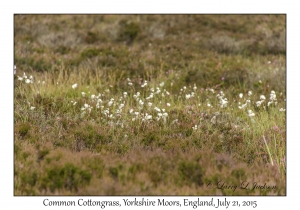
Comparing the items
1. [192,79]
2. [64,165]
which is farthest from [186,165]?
[192,79]

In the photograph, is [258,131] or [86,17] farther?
[86,17]

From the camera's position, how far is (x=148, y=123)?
6316mm

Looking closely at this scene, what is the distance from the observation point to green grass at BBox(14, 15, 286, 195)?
4.22m

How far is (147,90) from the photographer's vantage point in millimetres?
9000

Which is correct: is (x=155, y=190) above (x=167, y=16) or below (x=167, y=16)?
below

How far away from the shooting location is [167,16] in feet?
64.8

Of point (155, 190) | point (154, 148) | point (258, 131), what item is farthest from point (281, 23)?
point (155, 190)

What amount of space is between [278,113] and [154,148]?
3.45 metres

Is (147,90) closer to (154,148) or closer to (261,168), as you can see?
(154,148)

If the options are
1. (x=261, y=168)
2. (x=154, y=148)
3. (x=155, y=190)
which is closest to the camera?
(x=155, y=190)

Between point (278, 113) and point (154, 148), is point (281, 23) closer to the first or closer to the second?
point (278, 113)

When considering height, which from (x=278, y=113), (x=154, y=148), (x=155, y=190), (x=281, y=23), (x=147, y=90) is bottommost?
(x=155, y=190)

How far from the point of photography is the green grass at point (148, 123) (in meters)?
4.22

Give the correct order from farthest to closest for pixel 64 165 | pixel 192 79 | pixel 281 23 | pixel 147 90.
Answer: pixel 281 23 → pixel 192 79 → pixel 147 90 → pixel 64 165
